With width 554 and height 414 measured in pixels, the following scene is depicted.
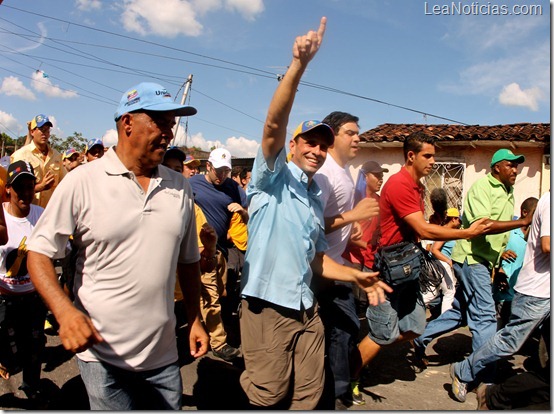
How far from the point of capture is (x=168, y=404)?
226cm

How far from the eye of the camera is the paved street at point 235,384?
352cm

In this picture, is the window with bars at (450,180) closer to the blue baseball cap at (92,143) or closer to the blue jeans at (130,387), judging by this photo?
the blue baseball cap at (92,143)

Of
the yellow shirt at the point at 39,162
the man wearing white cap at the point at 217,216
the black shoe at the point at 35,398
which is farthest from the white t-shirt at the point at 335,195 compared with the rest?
the yellow shirt at the point at 39,162

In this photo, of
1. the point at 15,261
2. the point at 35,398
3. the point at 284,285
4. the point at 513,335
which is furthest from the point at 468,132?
the point at 35,398

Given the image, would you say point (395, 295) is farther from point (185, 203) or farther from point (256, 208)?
point (185, 203)

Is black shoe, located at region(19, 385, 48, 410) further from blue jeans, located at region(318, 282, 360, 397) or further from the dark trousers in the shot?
blue jeans, located at region(318, 282, 360, 397)

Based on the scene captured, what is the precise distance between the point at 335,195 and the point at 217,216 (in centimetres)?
171

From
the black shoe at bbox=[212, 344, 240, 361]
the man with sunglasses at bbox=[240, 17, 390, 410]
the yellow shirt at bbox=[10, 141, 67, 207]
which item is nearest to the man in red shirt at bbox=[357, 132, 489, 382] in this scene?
the man with sunglasses at bbox=[240, 17, 390, 410]

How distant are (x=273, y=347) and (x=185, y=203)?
106cm

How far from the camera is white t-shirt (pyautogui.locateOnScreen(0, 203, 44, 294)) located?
3.59m

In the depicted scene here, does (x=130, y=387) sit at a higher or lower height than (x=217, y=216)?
lower

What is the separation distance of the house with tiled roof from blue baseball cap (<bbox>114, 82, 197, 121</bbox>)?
311 inches

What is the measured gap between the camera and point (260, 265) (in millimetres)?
2730

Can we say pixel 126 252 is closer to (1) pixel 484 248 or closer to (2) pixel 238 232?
(2) pixel 238 232
